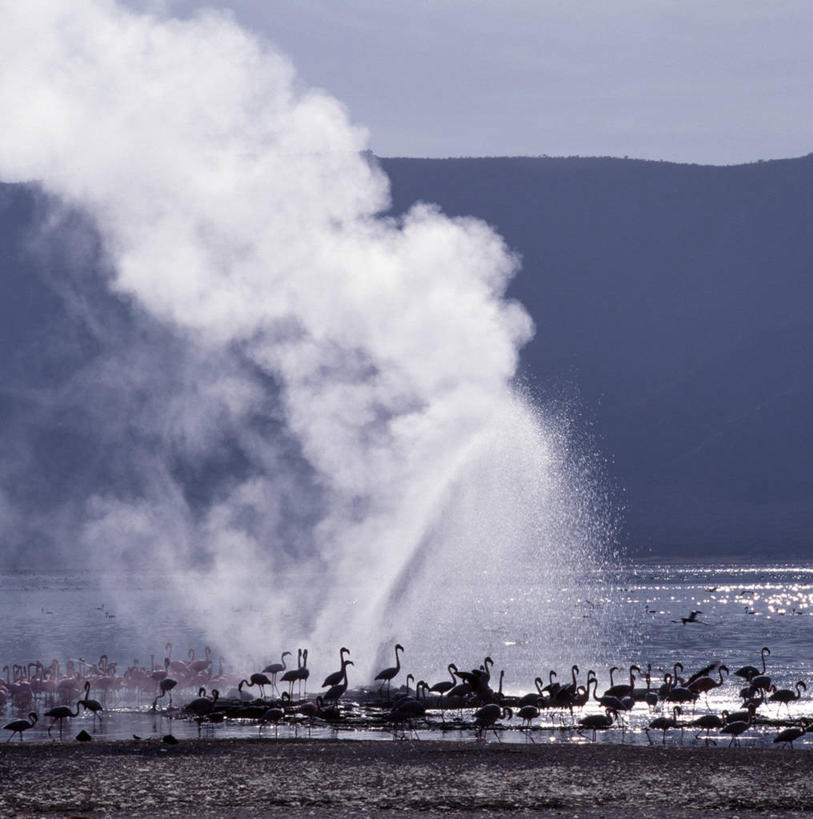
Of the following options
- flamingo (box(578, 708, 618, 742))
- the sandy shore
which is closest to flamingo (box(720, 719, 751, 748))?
the sandy shore

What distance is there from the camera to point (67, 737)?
35.7 m

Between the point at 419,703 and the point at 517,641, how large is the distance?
1495 inches

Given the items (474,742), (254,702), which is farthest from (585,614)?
(474,742)

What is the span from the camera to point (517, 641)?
73438mm

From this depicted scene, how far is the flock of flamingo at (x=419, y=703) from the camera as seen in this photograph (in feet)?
117

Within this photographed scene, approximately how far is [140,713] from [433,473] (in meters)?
21.2

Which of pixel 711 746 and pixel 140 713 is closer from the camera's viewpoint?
pixel 711 746

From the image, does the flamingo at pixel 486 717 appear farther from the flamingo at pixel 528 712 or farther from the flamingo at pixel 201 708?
the flamingo at pixel 201 708

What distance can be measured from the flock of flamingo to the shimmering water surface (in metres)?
0.26

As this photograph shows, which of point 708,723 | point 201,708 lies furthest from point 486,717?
point 201,708

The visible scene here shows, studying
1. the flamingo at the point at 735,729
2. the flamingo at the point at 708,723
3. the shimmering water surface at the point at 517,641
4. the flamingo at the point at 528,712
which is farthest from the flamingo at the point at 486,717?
the flamingo at the point at 735,729

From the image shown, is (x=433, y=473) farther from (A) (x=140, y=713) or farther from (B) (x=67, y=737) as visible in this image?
(B) (x=67, y=737)

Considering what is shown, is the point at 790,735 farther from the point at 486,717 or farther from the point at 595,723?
the point at 486,717

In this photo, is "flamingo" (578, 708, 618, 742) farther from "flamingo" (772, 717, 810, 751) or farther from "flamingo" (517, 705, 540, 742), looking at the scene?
"flamingo" (772, 717, 810, 751)
